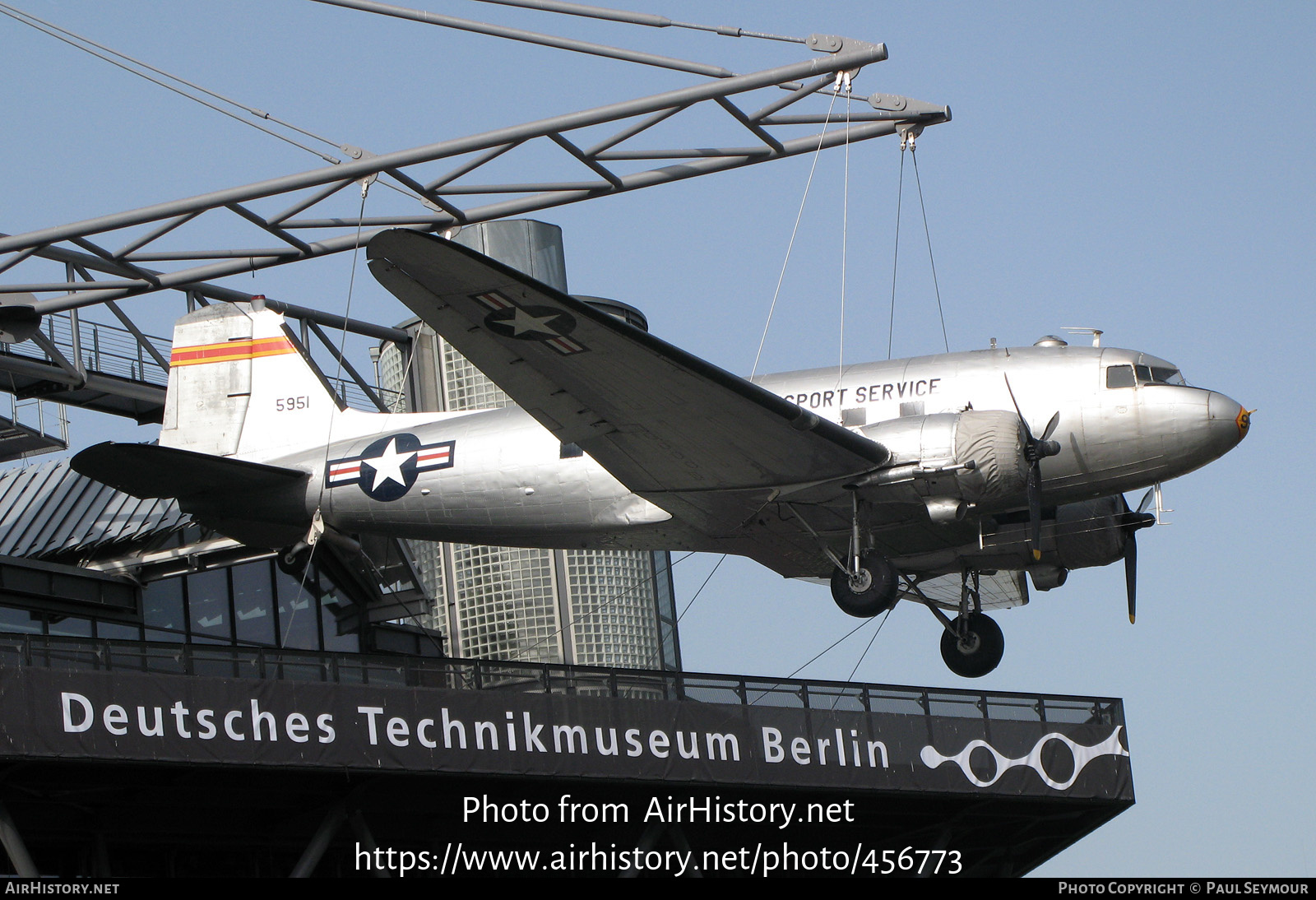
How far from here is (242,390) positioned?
1239 inches

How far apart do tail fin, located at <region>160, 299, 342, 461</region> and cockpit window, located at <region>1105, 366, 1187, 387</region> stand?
502 inches

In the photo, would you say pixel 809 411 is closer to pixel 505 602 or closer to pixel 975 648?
pixel 975 648

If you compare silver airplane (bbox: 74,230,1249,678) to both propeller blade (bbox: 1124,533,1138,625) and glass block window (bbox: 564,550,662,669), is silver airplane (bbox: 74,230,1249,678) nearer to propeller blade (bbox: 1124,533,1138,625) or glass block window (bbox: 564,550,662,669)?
propeller blade (bbox: 1124,533,1138,625)

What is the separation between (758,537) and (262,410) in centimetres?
938

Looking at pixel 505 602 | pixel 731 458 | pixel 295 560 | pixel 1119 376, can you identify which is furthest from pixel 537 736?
pixel 505 602

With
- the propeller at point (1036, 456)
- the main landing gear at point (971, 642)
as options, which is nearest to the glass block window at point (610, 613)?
the main landing gear at point (971, 642)

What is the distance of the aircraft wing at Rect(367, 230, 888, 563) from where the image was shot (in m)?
22.0

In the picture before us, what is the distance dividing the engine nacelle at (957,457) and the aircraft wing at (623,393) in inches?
14.0

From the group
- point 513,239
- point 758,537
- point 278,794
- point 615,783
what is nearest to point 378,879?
point 278,794

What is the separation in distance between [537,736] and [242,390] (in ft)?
29.6

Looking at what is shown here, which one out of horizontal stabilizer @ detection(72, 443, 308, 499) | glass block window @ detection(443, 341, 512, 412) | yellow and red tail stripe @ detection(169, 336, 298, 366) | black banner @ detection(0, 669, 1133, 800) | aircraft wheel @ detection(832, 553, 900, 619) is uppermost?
glass block window @ detection(443, 341, 512, 412)

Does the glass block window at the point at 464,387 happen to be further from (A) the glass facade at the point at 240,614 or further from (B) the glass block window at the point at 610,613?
(A) the glass facade at the point at 240,614

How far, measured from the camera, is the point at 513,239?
42.8 metres

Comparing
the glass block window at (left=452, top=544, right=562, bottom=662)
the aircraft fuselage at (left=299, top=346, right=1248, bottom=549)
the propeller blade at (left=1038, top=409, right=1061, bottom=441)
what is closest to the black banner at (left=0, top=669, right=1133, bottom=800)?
the aircraft fuselage at (left=299, top=346, right=1248, bottom=549)
